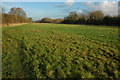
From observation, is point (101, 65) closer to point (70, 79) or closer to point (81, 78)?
point (81, 78)

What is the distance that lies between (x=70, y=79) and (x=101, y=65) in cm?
202

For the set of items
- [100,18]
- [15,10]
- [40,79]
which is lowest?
[40,79]

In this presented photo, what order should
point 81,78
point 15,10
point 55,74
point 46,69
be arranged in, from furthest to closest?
point 15,10, point 46,69, point 55,74, point 81,78

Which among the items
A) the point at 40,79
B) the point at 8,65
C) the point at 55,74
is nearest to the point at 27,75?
the point at 40,79

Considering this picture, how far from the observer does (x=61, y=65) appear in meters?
5.04

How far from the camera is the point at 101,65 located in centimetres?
493

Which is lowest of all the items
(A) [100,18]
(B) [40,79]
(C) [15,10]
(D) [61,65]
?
(B) [40,79]

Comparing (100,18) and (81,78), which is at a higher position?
(100,18)

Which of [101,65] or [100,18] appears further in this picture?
[100,18]

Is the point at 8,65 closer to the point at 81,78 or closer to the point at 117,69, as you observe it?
the point at 81,78

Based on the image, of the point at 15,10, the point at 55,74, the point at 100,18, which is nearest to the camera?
the point at 55,74

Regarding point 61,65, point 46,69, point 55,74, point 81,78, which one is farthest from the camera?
point 61,65

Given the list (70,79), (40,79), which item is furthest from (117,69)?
(40,79)

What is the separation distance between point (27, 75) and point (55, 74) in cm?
134
